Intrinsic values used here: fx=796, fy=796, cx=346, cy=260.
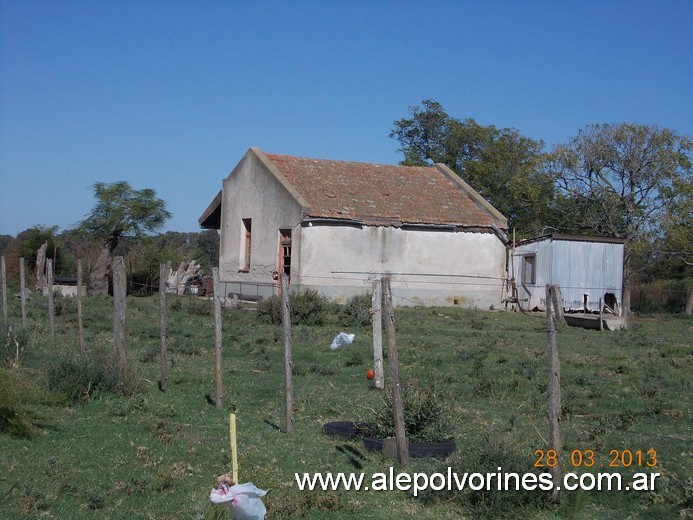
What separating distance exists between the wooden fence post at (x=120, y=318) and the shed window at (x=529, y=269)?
2594 cm

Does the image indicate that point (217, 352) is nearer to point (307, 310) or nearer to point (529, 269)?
point (307, 310)

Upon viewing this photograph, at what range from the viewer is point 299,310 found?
24500mm

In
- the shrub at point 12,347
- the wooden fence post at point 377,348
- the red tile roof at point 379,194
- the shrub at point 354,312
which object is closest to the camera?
the wooden fence post at point 377,348

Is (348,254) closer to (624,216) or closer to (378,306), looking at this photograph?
(624,216)

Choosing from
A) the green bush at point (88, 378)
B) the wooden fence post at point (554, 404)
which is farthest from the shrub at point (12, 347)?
the wooden fence post at point (554, 404)

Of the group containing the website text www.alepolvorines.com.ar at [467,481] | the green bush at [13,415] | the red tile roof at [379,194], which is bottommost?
the website text www.alepolvorines.com.ar at [467,481]

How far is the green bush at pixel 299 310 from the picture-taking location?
960 inches

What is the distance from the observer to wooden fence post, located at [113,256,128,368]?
1217 cm

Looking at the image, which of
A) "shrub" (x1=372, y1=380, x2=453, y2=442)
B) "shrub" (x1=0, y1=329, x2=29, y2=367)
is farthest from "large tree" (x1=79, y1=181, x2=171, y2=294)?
"shrub" (x1=372, y1=380, x2=453, y2=442)

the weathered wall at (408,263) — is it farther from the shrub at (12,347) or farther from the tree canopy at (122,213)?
the shrub at (12,347)

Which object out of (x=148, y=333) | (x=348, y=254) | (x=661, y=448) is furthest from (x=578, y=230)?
(x=661, y=448)

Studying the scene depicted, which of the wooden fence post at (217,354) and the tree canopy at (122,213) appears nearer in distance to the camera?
the wooden fence post at (217,354)

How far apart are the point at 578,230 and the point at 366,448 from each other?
3735cm

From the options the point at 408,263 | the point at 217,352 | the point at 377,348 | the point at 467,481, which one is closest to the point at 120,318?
the point at 217,352
